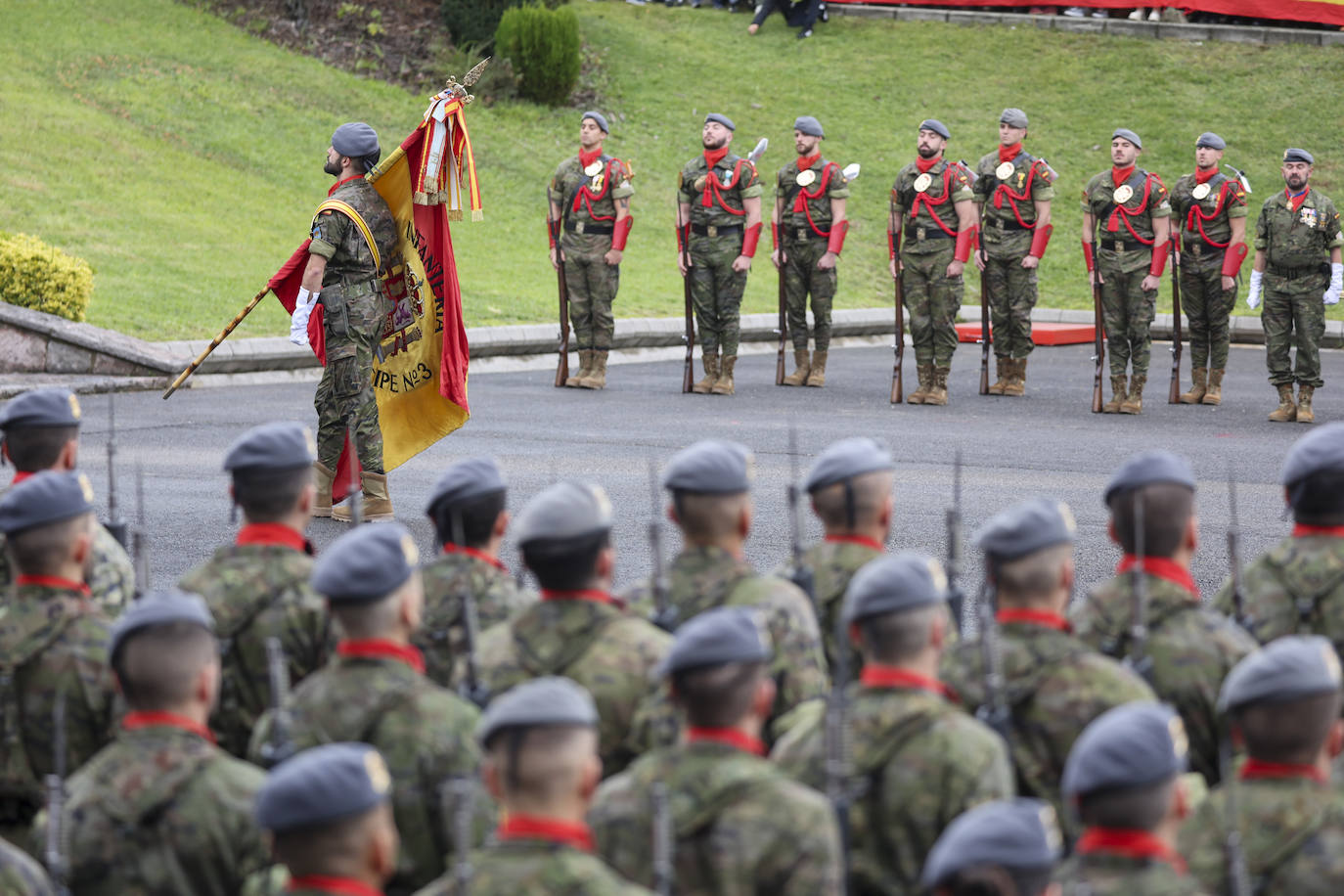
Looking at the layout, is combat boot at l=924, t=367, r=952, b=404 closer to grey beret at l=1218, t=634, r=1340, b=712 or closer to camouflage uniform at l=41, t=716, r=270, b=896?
grey beret at l=1218, t=634, r=1340, b=712

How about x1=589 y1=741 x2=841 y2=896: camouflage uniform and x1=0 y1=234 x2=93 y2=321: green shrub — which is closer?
x1=589 y1=741 x2=841 y2=896: camouflage uniform

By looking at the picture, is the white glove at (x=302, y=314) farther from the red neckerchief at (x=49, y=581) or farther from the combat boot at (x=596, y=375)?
the combat boot at (x=596, y=375)

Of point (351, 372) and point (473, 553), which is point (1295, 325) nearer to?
point (351, 372)

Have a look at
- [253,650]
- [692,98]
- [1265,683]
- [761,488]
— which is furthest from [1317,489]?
[692,98]

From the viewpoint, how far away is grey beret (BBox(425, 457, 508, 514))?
5375mm

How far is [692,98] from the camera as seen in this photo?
2970 centimetres

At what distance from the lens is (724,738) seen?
356cm


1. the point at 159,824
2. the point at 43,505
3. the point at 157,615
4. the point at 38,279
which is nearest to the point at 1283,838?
the point at 159,824

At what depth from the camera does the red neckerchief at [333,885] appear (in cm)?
321

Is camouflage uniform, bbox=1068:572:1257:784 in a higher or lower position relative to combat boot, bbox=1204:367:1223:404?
higher

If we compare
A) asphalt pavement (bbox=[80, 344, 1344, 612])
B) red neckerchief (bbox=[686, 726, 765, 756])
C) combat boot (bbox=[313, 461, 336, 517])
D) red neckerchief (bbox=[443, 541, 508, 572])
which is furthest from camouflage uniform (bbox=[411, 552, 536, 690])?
combat boot (bbox=[313, 461, 336, 517])

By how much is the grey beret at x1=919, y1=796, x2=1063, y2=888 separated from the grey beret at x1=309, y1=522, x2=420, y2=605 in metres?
1.66

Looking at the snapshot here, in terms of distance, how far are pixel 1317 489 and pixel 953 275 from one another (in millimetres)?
10765

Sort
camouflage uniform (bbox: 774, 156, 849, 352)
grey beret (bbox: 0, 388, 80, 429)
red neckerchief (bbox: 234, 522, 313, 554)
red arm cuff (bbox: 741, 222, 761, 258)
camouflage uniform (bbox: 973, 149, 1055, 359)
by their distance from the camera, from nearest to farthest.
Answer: red neckerchief (bbox: 234, 522, 313, 554), grey beret (bbox: 0, 388, 80, 429), red arm cuff (bbox: 741, 222, 761, 258), camouflage uniform (bbox: 973, 149, 1055, 359), camouflage uniform (bbox: 774, 156, 849, 352)
